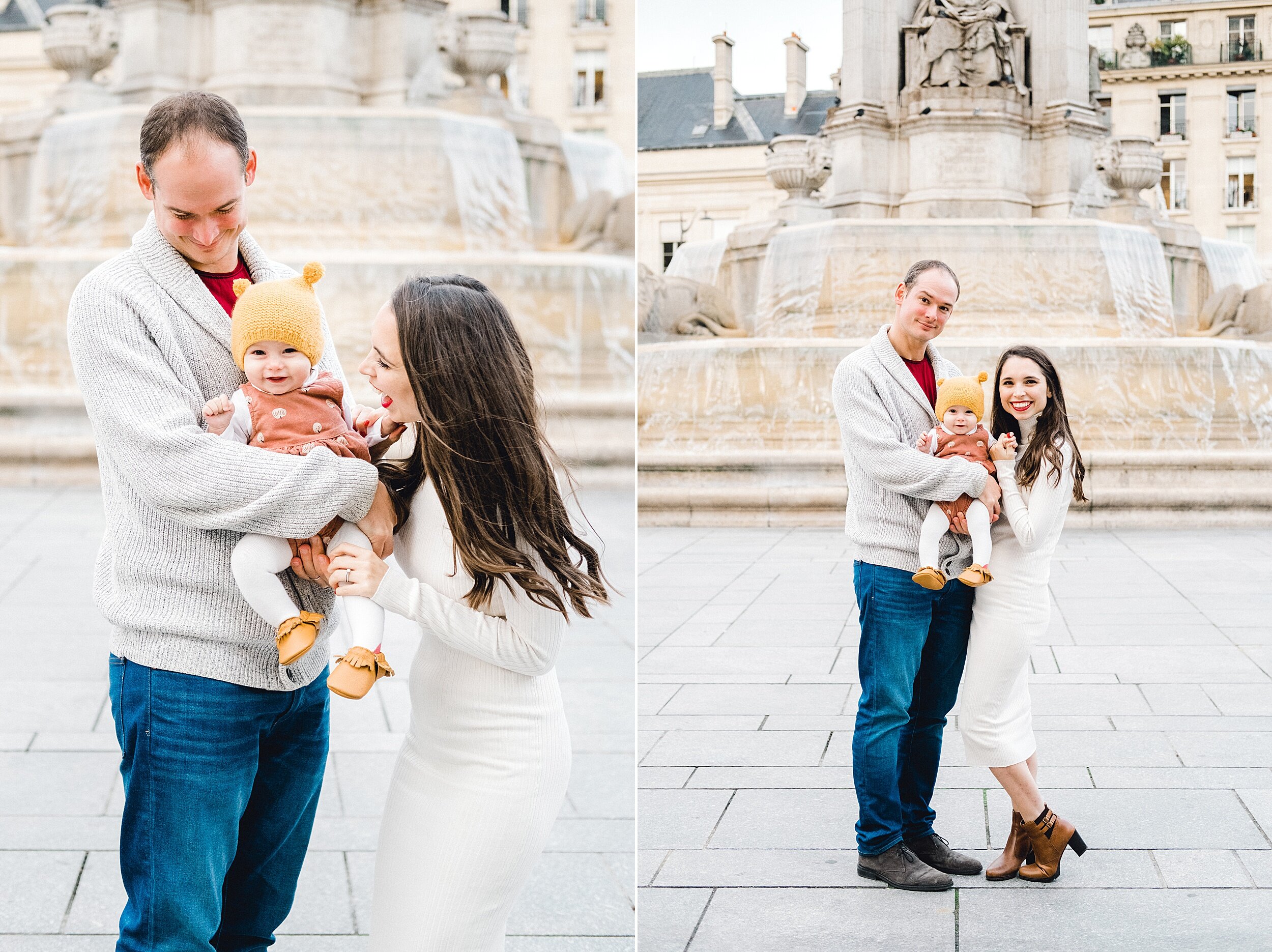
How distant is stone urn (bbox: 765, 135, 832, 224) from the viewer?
17281 mm

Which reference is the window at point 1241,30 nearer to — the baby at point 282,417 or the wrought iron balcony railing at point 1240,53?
the wrought iron balcony railing at point 1240,53

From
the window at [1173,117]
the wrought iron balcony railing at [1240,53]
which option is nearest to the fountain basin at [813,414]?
the wrought iron balcony railing at [1240,53]

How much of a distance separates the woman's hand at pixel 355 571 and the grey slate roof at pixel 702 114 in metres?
46.0

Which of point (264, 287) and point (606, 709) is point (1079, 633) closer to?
point (606, 709)

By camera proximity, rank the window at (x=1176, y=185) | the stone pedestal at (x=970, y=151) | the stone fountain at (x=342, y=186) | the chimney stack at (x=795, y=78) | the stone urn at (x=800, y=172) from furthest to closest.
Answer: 1. the chimney stack at (x=795, y=78)
2. the window at (x=1176, y=185)
3. the stone urn at (x=800, y=172)
4. the stone pedestal at (x=970, y=151)
5. the stone fountain at (x=342, y=186)

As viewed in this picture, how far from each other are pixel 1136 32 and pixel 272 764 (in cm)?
3376

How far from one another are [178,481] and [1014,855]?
8.27 feet

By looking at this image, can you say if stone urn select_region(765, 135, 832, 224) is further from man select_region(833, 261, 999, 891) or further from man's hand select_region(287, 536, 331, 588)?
man's hand select_region(287, 536, 331, 588)

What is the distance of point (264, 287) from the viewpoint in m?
2.09

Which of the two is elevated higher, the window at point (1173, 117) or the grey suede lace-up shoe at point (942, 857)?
the window at point (1173, 117)

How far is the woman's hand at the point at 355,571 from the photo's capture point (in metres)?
2.04

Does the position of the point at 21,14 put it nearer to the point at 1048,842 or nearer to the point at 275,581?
the point at 1048,842

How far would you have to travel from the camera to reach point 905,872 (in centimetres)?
363

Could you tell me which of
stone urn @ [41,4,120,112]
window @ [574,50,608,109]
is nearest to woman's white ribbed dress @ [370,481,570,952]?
stone urn @ [41,4,120,112]
